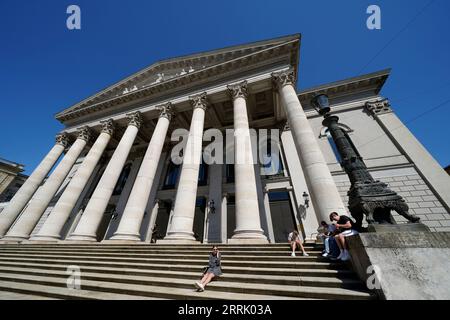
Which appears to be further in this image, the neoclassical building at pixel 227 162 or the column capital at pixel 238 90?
the column capital at pixel 238 90

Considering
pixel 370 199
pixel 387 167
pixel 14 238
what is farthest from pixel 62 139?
pixel 387 167

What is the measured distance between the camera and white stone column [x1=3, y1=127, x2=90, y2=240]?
12050 mm

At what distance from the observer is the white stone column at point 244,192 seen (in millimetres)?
7363

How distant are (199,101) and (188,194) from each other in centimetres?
699

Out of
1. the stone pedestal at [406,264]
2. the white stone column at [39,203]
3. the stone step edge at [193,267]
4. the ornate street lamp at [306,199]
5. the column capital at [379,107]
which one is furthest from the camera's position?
the column capital at [379,107]

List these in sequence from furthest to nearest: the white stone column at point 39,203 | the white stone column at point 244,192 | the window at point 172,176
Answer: the window at point 172,176 → the white stone column at point 39,203 → the white stone column at point 244,192

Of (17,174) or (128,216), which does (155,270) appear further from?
(17,174)

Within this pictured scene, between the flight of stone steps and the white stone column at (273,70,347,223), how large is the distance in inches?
82.2

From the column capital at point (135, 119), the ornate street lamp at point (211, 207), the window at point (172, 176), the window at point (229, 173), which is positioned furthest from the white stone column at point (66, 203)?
the window at point (229, 173)

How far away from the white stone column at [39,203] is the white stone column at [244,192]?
579 inches

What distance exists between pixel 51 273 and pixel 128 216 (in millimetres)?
3880

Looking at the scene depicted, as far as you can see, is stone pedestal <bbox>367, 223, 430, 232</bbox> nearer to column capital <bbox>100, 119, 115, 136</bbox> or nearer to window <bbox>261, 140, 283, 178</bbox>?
window <bbox>261, 140, 283, 178</bbox>

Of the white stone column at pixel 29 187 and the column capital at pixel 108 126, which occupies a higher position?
the column capital at pixel 108 126

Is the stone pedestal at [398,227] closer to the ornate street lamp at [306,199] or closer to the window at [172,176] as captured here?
the ornate street lamp at [306,199]
